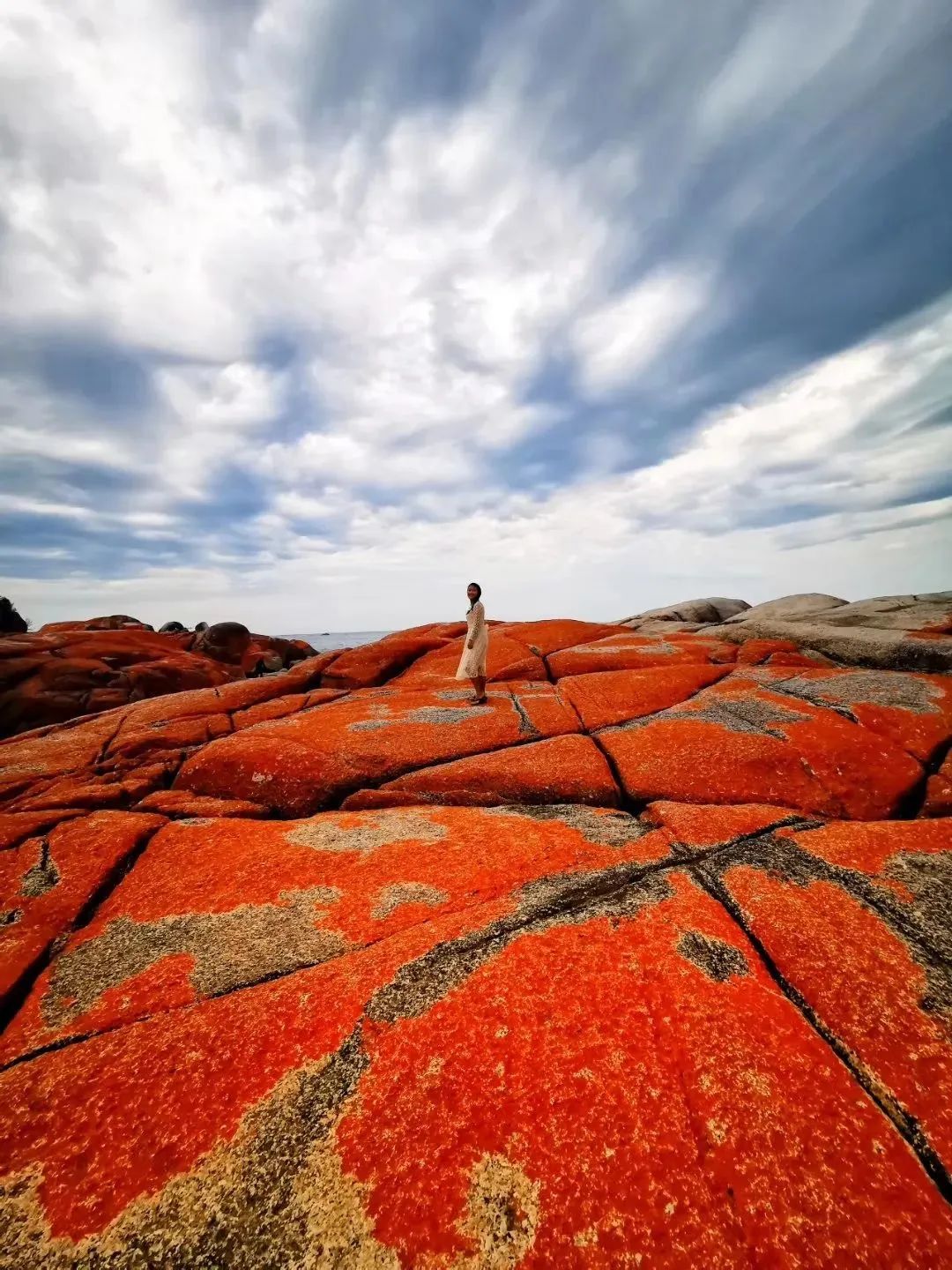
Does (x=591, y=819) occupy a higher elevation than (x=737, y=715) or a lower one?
lower

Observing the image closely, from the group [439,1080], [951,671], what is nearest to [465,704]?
[439,1080]

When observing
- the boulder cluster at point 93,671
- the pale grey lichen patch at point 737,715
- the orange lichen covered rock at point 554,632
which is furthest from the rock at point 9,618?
the pale grey lichen patch at point 737,715

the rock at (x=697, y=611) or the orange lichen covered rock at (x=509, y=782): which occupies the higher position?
the rock at (x=697, y=611)

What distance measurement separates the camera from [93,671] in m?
28.6

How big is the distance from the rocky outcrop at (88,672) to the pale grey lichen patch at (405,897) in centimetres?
2378

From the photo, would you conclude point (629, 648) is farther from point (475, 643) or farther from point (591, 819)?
point (591, 819)

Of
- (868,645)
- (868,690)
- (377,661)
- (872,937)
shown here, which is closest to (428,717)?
(377,661)

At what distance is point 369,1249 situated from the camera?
2.86 metres

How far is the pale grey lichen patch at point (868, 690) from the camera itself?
10797 millimetres

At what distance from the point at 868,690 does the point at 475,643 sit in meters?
9.81

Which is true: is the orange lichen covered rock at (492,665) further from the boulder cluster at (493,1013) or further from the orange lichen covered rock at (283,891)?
the orange lichen covered rock at (283,891)

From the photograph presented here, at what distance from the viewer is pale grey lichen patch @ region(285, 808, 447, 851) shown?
23.9 ft

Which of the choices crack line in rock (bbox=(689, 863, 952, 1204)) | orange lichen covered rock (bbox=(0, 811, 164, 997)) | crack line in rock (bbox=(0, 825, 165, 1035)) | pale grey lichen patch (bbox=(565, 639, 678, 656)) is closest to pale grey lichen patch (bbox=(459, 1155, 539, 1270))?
crack line in rock (bbox=(689, 863, 952, 1204))

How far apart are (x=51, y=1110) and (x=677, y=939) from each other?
17.8 feet
